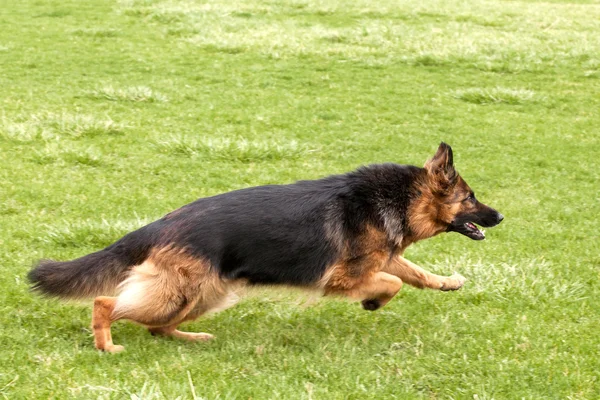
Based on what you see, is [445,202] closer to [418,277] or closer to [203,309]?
[418,277]

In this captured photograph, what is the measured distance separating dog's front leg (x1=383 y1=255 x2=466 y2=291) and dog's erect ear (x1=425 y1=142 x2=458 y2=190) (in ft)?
2.07

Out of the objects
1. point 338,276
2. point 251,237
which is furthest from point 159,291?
point 338,276

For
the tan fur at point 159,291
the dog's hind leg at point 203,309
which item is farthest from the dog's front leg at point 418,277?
the tan fur at point 159,291

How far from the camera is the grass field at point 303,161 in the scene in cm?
495

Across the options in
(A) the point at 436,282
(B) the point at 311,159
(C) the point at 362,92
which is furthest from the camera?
(C) the point at 362,92

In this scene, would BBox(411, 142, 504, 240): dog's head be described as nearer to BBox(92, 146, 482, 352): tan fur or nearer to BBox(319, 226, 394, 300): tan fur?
BBox(92, 146, 482, 352): tan fur

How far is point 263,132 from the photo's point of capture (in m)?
10.9

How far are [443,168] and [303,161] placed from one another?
4013mm

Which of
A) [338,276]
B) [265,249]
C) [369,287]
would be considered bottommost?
[369,287]

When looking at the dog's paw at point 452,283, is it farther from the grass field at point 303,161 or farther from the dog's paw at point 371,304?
the dog's paw at point 371,304

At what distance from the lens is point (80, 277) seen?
5.26 metres

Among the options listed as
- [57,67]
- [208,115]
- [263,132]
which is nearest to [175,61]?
[57,67]

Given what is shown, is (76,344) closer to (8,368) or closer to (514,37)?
(8,368)

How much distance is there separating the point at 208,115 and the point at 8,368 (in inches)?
280
